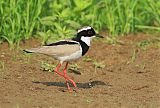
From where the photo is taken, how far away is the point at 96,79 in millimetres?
9719

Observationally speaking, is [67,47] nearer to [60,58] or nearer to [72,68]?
[60,58]

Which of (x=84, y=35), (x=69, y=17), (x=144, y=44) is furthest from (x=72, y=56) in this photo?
(x=144, y=44)

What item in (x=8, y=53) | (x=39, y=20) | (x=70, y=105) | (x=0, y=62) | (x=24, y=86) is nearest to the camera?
(x=70, y=105)

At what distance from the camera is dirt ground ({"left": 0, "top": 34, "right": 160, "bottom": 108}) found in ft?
25.7

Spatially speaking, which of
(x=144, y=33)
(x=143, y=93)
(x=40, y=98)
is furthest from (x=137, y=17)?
(x=40, y=98)

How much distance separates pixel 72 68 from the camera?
1018 cm

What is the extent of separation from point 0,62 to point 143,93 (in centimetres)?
249

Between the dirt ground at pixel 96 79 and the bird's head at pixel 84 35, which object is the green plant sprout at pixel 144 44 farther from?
the bird's head at pixel 84 35

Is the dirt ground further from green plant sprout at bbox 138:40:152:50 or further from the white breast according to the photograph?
the white breast

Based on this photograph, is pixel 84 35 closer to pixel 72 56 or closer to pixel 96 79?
pixel 72 56

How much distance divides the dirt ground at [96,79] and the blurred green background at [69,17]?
272mm

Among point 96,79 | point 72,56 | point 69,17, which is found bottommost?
point 96,79

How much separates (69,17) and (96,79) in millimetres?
2443

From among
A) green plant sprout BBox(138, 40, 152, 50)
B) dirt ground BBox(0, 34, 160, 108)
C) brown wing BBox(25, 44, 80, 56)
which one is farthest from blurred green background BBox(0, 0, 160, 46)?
brown wing BBox(25, 44, 80, 56)
